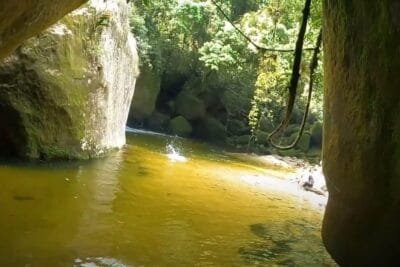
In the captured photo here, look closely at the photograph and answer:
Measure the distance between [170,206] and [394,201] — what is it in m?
4.68

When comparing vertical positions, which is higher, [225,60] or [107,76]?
[225,60]

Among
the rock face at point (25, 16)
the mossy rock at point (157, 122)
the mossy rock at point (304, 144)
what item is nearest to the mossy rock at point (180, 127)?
the mossy rock at point (157, 122)

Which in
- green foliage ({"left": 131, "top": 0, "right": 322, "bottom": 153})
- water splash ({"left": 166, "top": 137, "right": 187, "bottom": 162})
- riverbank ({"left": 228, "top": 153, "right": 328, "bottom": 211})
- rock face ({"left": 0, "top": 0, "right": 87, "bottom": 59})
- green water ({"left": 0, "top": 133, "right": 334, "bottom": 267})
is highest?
green foliage ({"left": 131, "top": 0, "right": 322, "bottom": 153})

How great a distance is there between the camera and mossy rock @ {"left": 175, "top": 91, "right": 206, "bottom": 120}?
24188 millimetres

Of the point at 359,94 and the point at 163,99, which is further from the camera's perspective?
the point at 163,99

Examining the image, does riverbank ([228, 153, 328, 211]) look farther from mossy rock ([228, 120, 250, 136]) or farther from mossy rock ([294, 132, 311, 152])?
mossy rock ([228, 120, 250, 136])

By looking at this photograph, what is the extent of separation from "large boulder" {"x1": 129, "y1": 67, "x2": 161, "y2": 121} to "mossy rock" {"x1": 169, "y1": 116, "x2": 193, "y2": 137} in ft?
4.13

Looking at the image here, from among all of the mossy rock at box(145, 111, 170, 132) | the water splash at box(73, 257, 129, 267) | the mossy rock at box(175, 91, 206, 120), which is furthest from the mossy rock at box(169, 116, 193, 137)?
the water splash at box(73, 257, 129, 267)

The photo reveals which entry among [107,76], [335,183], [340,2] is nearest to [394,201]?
[335,183]

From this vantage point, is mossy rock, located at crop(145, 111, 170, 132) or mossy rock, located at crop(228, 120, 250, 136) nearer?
mossy rock, located at crop(145, 111, 170, 132)

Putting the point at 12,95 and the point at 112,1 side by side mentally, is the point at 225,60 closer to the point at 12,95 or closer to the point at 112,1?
the point at 112,1

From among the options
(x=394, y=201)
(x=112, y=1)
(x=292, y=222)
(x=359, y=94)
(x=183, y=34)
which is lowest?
(x=292, y=222)

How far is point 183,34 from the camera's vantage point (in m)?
25.1

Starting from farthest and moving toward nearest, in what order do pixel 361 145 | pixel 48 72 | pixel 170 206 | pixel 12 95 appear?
pixel 48 72, pixel 12 95, pixel 170 206, pixel 361 145
